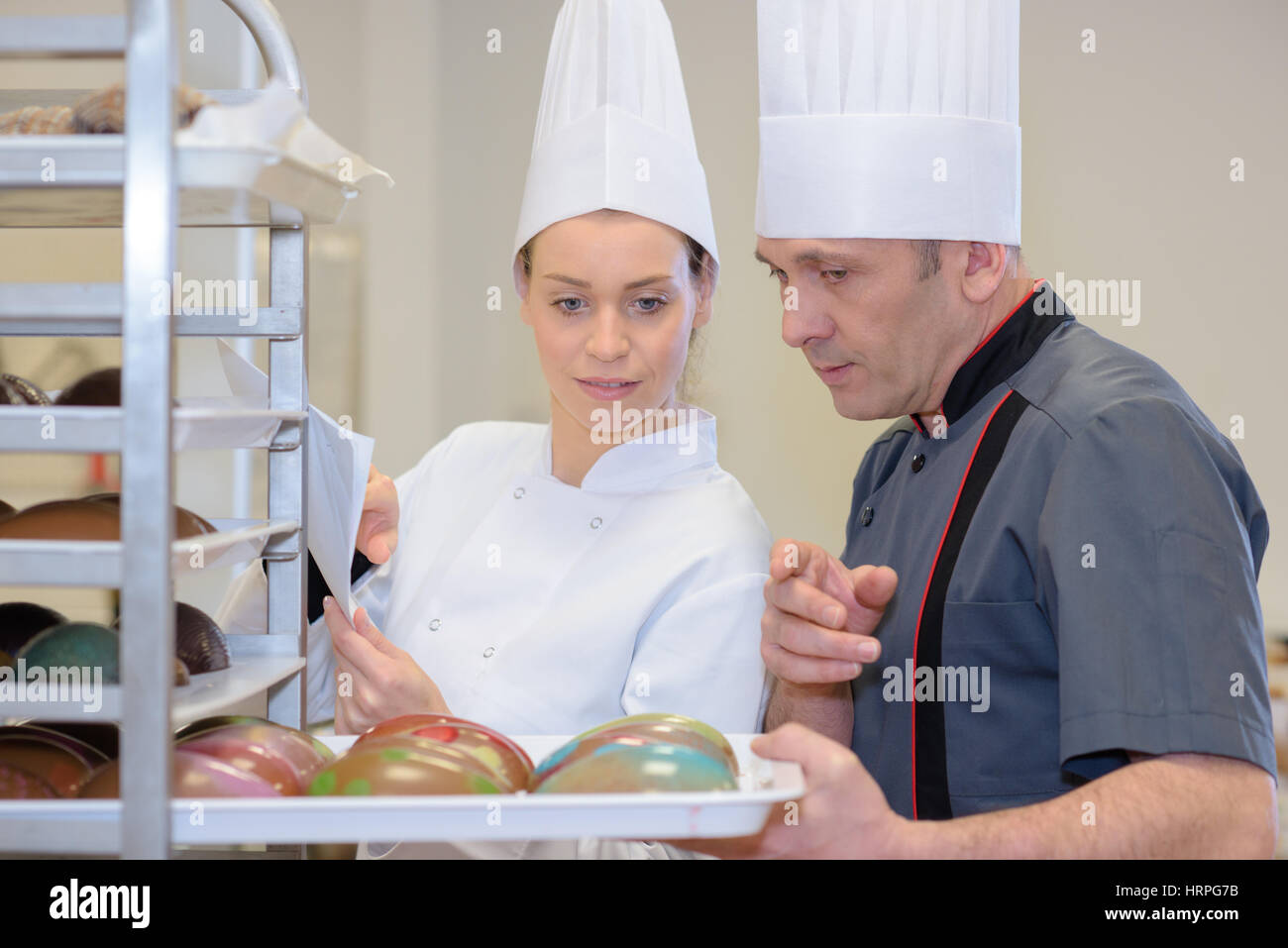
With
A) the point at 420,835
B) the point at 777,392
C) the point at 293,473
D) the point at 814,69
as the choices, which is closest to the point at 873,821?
the point at 420,835

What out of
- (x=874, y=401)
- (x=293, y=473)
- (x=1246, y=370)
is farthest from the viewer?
(x=1246, y=370)

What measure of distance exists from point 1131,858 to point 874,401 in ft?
2.19

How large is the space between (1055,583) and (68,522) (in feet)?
2.78

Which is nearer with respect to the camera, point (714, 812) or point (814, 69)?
point (714, 812)

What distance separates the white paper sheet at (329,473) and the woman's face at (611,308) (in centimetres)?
37

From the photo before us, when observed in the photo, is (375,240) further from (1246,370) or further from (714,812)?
(714,812)

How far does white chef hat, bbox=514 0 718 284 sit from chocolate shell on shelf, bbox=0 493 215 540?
747 millimetres

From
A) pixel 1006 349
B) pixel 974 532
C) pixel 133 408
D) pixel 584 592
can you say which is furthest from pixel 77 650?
pixel 1006 349

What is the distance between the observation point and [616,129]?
1.44 m

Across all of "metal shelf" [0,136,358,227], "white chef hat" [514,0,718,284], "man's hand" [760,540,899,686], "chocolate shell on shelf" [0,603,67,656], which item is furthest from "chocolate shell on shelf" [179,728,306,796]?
"white chef hat" [514,0,718,284]

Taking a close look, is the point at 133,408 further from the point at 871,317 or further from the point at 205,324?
the point at 871,317

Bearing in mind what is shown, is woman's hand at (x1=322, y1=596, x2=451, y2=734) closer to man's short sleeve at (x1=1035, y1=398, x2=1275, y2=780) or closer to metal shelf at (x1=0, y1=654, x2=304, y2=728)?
metal shelf at (x1=0, y1=654, x2=304, y2=728)

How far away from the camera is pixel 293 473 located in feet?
3.32

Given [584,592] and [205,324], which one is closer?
[205,324]
